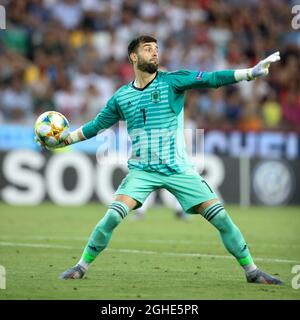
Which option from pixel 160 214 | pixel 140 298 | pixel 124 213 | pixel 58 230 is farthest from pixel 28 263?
pixel 160 214

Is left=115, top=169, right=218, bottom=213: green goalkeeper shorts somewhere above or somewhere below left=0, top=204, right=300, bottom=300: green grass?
above

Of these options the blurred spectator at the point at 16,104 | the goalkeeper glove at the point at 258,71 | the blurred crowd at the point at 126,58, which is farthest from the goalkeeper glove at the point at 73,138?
the blurred spectator at the point at 16,104

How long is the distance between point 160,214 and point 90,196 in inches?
75.9

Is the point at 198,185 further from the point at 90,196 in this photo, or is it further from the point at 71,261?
the point at 90,196

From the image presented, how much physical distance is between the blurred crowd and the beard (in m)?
9.88

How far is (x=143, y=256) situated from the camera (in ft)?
37.5

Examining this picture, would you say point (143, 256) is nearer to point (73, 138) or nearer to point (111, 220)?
point (73, 138)

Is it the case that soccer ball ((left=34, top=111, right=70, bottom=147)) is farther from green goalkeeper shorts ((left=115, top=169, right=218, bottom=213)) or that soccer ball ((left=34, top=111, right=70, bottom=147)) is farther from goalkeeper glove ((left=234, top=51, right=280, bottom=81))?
goalkeeper glove ((left=234, top=51, right=280, bottom=81))

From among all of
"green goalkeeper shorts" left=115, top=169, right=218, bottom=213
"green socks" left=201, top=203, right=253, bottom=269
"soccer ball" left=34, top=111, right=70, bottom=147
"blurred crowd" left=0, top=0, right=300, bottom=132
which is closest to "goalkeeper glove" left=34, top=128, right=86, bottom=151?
"soccer ball" left=34, top=111, right=70, bottom=147

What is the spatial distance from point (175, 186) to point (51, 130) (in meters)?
1.49

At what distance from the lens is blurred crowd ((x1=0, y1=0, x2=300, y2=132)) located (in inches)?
810

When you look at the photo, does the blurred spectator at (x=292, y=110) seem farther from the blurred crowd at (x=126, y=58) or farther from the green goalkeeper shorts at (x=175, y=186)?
the green goalkeeper shorts at (x=175, y=186)

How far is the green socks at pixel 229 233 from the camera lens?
909cm

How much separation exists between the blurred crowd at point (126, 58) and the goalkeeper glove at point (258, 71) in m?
10.5
